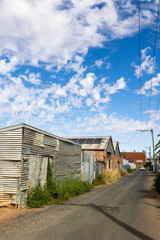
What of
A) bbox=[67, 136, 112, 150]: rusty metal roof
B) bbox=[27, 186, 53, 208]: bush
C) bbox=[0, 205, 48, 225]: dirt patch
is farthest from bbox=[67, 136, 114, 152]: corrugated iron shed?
bbox=[0, 205, 48, 225]: dirt patch

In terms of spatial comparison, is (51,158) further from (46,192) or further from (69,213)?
(69,213)

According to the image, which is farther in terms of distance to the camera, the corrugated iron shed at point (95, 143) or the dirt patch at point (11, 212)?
the corrugated iron shed at point (95, 143)

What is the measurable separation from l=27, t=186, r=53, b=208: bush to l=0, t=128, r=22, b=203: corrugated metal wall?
824mm

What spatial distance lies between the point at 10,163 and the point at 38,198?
7.29 ft

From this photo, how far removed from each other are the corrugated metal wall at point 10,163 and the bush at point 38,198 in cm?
82

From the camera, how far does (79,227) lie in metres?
5.97

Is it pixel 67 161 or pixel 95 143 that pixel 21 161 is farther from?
pixel 95 143

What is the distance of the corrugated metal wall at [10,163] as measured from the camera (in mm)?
8720

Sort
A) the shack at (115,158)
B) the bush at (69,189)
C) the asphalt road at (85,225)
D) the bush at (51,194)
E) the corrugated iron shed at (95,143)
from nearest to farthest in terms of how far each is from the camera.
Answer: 1. the asphalt road at (85,225)
2. the bush at (51,194)
3. the bush at (69,189)
4. the corrugated iron shed at (95,143)
5. the shack at (115,158)

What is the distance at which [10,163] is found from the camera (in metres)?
9.02

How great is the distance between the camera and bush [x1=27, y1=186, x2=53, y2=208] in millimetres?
8882

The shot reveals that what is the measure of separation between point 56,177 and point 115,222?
630 cm

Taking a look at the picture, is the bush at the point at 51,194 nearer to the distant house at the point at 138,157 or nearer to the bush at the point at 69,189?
the bush at the point at 69,189

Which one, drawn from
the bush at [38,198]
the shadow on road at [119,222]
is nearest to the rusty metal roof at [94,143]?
the bush at [38,198]
